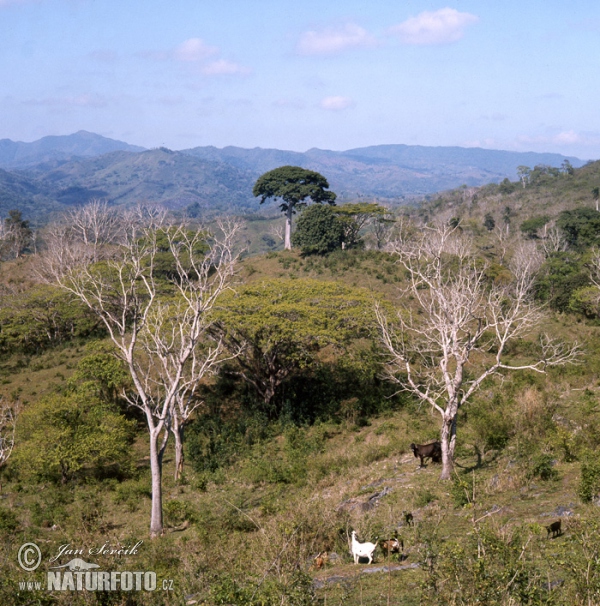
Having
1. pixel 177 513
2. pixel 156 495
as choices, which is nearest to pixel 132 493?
pixel 177 513

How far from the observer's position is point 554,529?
8102 millimetres

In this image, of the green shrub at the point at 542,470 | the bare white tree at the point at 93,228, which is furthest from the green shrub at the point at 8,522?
the bare white tree at the point at 93,228

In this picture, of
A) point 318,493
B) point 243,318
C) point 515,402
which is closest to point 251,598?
point 318,493

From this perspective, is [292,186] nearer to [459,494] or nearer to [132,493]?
[132,493]

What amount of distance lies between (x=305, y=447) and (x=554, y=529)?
33.5 feet

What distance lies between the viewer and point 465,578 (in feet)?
19.1

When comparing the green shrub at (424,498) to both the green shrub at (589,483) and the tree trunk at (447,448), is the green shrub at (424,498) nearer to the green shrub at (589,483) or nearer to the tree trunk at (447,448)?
the tree trunk at (447,448)

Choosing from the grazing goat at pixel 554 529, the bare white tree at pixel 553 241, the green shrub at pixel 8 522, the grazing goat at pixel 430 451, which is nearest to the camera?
the grazing goat at pixel 554 529

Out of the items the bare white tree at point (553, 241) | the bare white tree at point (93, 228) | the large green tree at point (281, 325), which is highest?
the bare white tree at point (93, 228)

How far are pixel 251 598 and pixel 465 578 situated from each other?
7.97ft

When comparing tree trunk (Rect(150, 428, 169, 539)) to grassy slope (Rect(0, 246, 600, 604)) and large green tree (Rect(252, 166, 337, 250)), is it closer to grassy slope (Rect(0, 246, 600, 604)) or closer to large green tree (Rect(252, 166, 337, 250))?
grassy slope (Rect(0, 246, 600, 604))

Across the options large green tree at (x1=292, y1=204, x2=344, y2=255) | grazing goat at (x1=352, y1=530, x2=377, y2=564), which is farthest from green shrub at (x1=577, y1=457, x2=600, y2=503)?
large green tree at (x1=292, y1=204, x2=344, y2=255)

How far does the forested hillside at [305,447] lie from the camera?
723cm

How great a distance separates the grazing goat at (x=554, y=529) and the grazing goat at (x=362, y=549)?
266 centimetres
